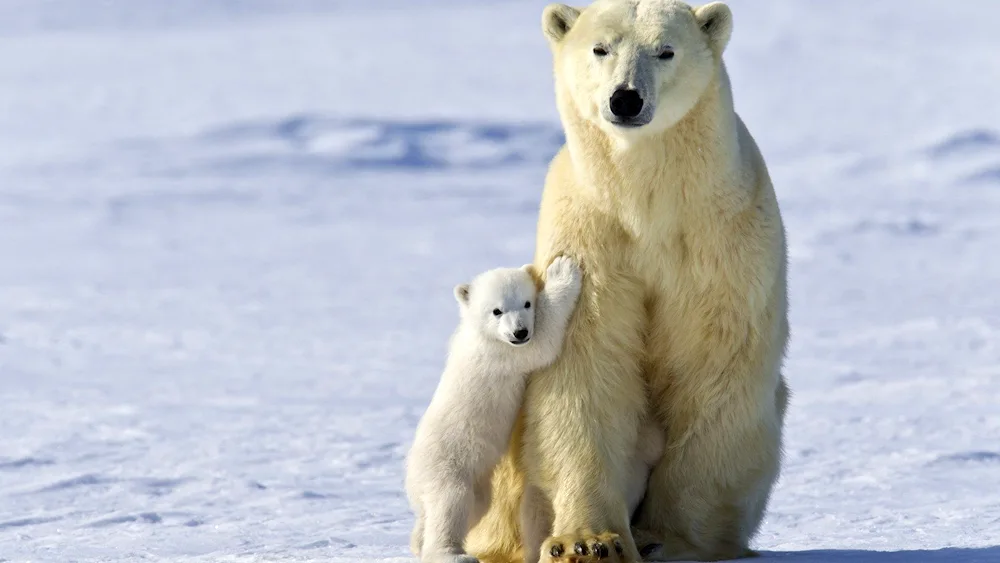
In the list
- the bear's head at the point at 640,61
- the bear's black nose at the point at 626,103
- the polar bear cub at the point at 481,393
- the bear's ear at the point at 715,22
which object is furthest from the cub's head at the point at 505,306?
the bear's ear at the point at 715,22

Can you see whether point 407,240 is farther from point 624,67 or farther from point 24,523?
point 624,67

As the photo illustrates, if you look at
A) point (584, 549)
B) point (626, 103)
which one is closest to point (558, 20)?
point (626, 103)

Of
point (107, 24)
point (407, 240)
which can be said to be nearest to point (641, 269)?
point (407, 240)

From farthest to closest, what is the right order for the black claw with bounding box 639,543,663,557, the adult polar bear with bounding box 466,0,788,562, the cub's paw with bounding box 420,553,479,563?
1. the black claw with bounding box 639,543,663,557
2. the adult polar bear with bounding box 466,0,788,562
3. the cub's paw with bounding box 420,553,479,563

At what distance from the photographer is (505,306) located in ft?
12.9

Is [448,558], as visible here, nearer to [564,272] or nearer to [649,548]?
[649,548]

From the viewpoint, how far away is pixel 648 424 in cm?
412

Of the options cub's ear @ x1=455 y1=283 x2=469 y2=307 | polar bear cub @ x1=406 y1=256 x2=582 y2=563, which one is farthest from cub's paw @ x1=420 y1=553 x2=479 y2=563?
cub's ear @ x1=455 y1=283 x2=469 y2=307

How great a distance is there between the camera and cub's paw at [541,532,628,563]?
147 inches

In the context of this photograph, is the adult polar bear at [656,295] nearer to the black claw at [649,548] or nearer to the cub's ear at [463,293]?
the black claw at [649,548]

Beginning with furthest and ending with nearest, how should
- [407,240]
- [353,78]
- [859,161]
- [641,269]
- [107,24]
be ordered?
[107,24]
[353,78]
[859,161]
[407,240]
[641,269]

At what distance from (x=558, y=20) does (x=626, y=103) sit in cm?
55

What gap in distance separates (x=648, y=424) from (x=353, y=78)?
25.5 m

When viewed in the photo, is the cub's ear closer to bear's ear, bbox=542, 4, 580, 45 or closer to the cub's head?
the cub's head
